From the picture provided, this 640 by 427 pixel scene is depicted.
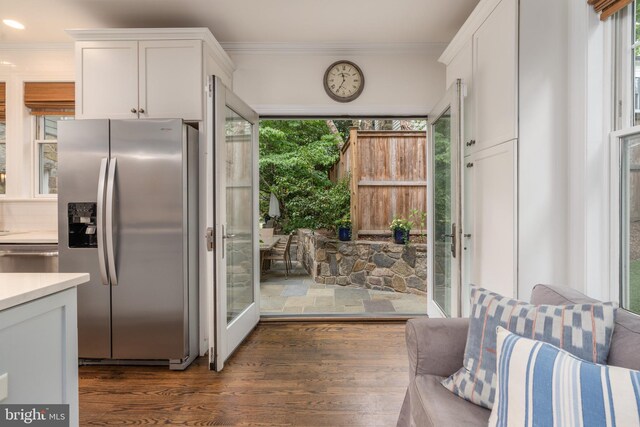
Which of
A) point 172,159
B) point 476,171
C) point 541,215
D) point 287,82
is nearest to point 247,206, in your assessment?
point 172,159

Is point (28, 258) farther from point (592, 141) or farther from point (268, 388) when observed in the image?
point (592, 141)

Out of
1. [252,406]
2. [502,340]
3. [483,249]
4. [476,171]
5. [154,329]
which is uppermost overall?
[476,171]

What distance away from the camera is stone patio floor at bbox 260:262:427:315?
13.7 feet

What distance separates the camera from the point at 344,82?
3.42m

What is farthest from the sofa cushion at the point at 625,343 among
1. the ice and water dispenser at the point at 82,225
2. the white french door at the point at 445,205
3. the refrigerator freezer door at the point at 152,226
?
the ice and water dispenser at the point at 82,225

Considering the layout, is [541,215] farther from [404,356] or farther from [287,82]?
[287,82]

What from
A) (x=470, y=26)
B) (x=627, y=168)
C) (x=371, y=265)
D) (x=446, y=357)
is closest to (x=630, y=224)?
(x=627, y=168)

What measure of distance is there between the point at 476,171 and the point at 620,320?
151cm

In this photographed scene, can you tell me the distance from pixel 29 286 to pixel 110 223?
1.43 meters

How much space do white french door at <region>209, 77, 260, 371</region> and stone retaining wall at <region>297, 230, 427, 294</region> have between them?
6.34ft

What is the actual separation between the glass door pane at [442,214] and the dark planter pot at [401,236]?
133cm

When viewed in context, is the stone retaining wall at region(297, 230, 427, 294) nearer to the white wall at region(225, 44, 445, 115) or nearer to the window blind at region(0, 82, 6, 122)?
the white wall at region(225, 44, 445, 115)

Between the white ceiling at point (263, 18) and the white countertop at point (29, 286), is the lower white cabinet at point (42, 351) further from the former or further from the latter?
the white ceiling at point (263, 18)

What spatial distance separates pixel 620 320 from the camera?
3.78ft
